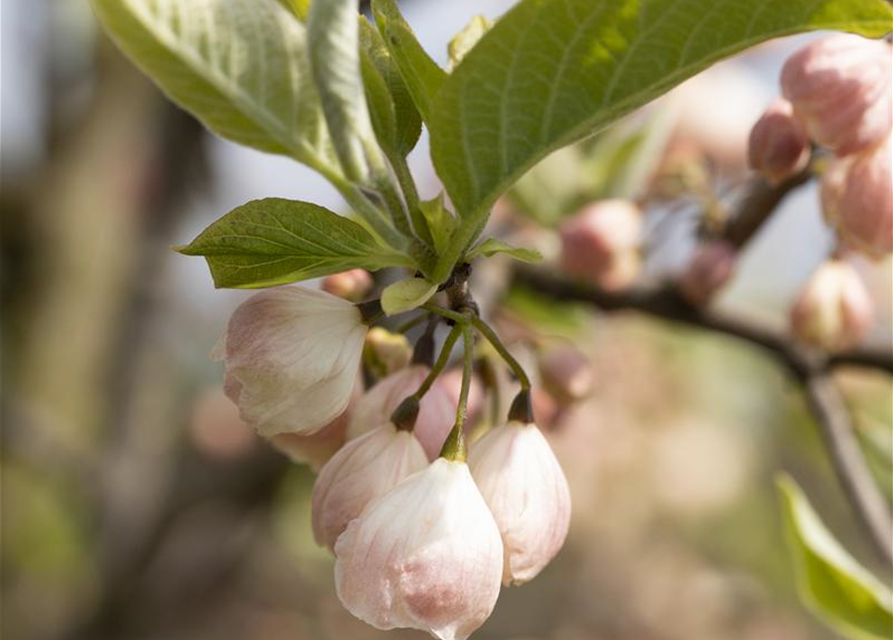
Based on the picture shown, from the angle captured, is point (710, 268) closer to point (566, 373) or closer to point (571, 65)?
point (566, 373)

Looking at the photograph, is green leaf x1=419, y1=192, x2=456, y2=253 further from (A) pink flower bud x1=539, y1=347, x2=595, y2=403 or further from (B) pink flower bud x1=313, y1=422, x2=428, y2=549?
(A) pink flower bud x1=539, y1=347, x2=595, y2=403

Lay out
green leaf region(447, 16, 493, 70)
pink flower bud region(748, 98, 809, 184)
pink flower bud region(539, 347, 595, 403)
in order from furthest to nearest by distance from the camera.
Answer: pink flower bud region(539, 347, 595, 403), pink flower bud region(748, 98, 809, 184), green leaf region(447, 16, 493, 70)

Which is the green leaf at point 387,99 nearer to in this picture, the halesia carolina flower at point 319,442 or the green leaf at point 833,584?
the halesia carolina flower at point 319,442

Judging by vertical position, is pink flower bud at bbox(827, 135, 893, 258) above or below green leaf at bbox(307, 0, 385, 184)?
below

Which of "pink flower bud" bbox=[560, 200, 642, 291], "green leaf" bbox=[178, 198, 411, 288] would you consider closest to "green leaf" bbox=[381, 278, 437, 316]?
"green leaf" bbox=[178, 198, 411, 288]

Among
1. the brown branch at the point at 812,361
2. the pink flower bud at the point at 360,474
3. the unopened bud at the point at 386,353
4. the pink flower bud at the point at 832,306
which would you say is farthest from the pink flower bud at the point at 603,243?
the pink flower bud at the point at 360,474
